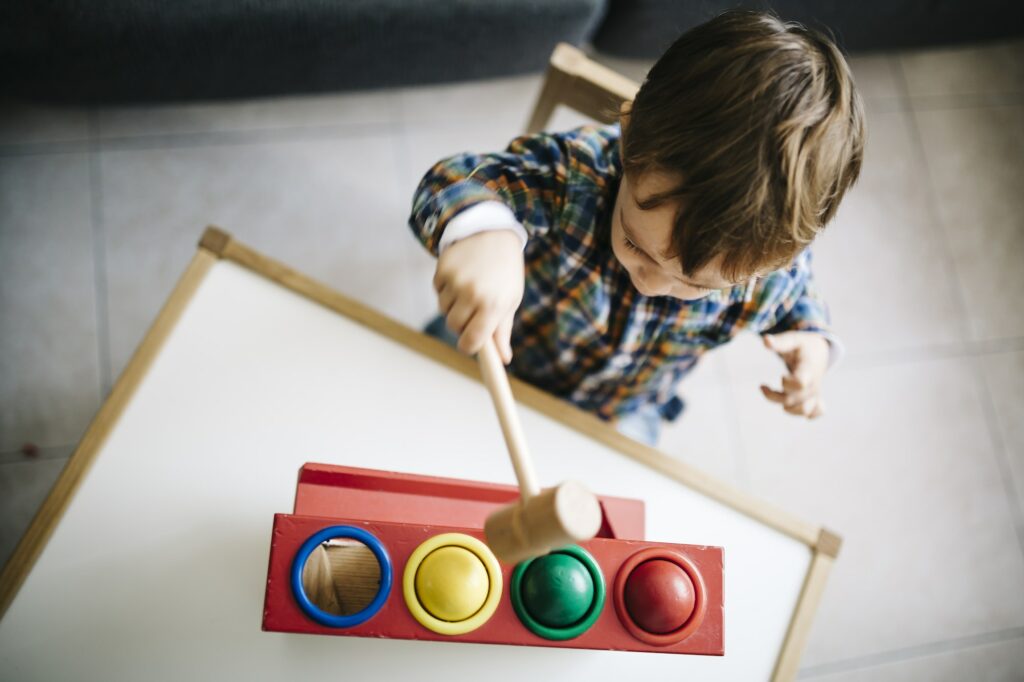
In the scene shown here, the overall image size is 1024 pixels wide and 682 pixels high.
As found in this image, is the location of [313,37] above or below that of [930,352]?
above

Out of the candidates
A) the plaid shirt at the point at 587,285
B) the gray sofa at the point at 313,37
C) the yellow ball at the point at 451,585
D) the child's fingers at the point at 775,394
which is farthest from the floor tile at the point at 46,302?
the child's fingers at the point at 775,394

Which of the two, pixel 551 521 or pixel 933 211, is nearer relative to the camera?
pixel 551 521

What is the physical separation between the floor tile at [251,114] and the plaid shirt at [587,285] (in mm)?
654

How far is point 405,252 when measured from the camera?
4.09ft

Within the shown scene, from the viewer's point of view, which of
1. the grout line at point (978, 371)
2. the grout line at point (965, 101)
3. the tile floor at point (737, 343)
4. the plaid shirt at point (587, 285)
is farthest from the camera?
the grout line at point (965, 101)

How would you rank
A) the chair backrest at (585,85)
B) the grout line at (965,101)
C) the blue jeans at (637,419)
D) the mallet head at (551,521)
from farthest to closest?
the grout line at (965,101) → the blue jeans at (637,419) → the chair backrest at (585,85) → the mallet head at (551,521)

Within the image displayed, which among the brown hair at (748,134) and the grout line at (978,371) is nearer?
the brown hair at (748,134)

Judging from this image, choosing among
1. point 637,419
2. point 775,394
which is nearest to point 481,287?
point 775,394

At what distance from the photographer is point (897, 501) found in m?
1.24

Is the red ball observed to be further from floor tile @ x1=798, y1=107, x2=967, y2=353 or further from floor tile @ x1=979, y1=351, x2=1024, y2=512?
floor tile @ x1=979, y1=351, x2=1024, y2=512

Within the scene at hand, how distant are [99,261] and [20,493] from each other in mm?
371

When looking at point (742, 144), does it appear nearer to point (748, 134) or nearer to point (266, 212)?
point (748, 134)

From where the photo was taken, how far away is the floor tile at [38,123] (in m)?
1.20

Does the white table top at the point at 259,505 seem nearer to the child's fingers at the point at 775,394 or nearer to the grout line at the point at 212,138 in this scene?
the child's fingers at the point at 775,394
